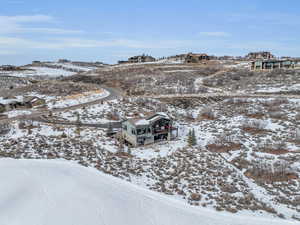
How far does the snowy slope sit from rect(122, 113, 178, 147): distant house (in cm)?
754

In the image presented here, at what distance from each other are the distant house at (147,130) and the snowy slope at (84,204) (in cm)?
754

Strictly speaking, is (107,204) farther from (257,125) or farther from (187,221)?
(257,125)

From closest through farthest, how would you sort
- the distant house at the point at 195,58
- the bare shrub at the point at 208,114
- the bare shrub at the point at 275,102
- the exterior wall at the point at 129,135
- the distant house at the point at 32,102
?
the exterior wall at the point at 129,135 → the bare shrub at the point at 208,114 → the bare shrub at the point at 275,102 → the distant house at the point at 32,102 → the distant house at the point at 195,58

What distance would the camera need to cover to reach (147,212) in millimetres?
11523

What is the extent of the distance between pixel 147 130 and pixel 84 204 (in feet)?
37.1

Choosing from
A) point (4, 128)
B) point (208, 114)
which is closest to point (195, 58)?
point (208, 114)

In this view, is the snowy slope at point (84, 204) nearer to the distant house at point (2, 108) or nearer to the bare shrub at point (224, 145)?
the bare shrub at point (224, 145)

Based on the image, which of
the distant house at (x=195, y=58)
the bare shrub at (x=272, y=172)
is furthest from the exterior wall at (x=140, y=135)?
the distant house at (x=195, y=58)

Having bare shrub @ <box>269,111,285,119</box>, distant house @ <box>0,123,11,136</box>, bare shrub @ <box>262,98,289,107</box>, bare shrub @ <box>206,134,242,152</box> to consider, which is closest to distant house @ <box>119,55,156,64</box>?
bare shrub @ <box>262,98,289,107</box>

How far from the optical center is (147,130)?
2188cm

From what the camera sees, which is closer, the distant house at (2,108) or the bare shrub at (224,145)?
the bare shrub at (224,145)

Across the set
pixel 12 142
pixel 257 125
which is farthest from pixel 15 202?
pixel 257 125

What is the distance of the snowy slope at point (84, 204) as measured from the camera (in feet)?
34.3

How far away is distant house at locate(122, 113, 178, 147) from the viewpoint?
2144 cm
